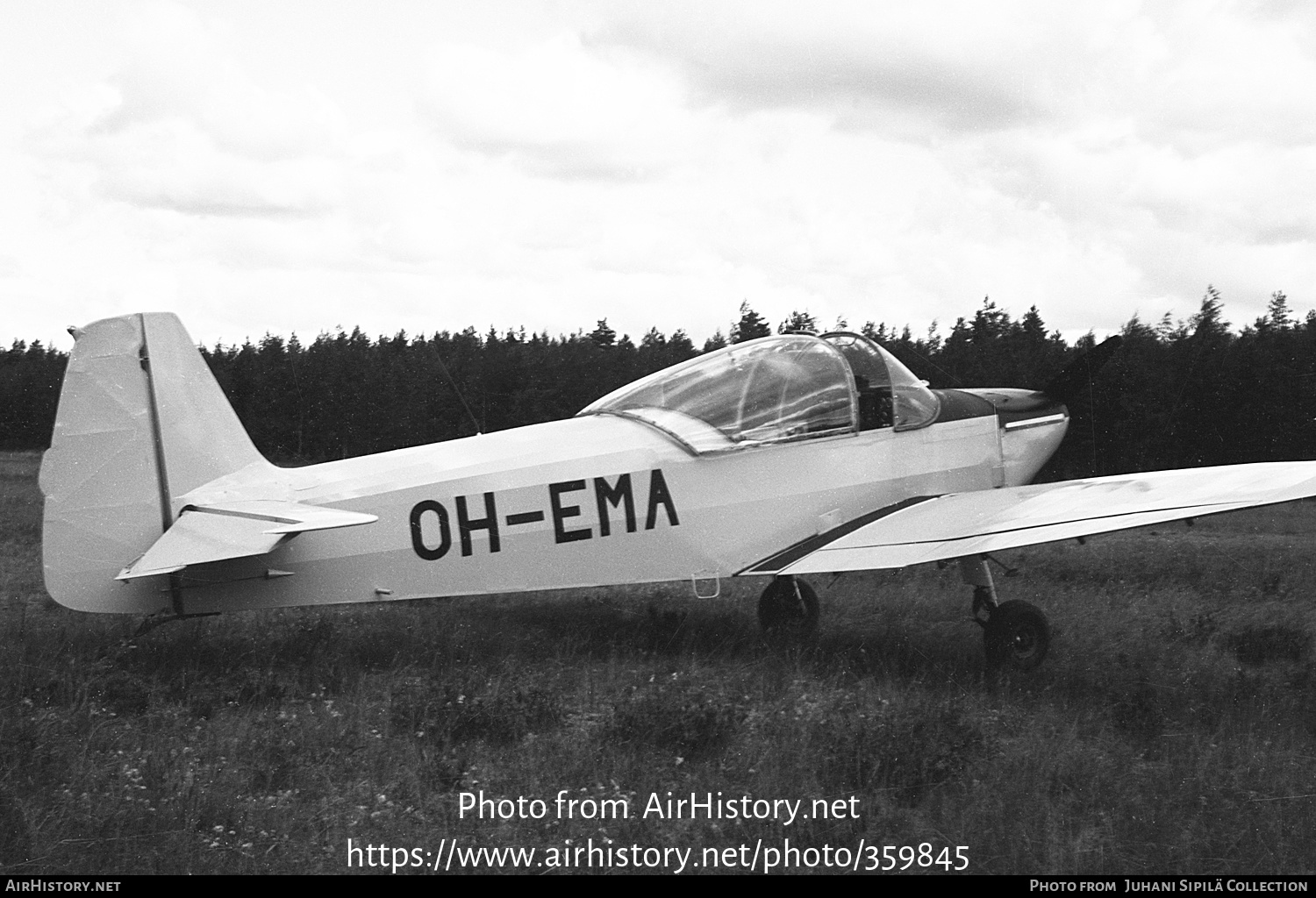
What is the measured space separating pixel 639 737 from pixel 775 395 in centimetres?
282

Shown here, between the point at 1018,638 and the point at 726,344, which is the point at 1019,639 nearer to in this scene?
the point at 1018,638

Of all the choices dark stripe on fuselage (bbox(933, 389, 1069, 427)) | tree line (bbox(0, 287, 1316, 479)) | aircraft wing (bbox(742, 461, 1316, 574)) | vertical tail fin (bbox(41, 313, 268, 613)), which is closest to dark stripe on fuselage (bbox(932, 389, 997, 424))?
dark stripe on fuselage (bbox(933, 389, 1069, 427))

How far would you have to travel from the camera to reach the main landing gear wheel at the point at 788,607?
8211 millimetres

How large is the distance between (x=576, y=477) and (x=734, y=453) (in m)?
1.05

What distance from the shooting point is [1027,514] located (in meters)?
6.92

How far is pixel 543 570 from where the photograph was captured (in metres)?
6.52

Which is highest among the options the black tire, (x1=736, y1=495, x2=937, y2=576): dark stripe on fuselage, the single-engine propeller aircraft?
the single-engine propeller aircraft

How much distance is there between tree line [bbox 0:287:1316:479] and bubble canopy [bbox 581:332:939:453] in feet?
46.5

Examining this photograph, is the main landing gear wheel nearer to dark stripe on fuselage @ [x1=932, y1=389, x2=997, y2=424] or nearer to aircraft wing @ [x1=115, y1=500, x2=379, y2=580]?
dark stripe on fuselage @ [x1=932, y1=389, x2=997, y2=424]

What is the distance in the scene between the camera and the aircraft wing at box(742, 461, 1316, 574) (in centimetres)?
631

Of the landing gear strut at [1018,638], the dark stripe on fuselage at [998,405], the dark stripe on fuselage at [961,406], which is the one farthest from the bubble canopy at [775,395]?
the landing gear strut at [1018,638]

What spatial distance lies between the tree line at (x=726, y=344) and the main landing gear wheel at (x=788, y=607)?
45.8 ft

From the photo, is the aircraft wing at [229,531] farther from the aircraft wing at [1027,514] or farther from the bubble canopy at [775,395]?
the aircraft wing at [1027,514]

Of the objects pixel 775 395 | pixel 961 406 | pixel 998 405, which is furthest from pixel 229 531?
pixel 998 405
